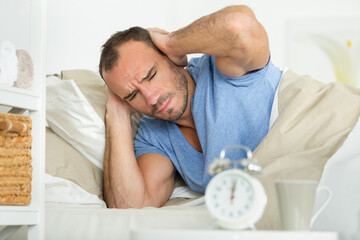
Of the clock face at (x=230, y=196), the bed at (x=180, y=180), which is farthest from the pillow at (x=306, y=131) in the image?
the clock face at (x=230, y=196)

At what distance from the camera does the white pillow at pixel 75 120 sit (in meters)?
2.02

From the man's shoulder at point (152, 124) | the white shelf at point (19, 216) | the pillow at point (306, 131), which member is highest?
the pillow at point (306, 131)

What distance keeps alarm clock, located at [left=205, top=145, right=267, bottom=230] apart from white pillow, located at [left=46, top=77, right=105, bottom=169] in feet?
3.82

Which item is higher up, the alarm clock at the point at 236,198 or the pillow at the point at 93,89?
the alarm clock at the point at 236,198

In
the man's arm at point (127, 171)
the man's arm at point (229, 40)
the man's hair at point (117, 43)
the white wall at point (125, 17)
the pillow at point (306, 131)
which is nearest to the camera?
the pillow at point (306, 131)

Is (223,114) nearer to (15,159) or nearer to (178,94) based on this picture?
(178,94)

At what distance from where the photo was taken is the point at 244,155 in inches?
75.8

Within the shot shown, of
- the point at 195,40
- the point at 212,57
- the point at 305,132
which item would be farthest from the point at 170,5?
the point at 305,132

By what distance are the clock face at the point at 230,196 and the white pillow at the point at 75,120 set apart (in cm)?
116

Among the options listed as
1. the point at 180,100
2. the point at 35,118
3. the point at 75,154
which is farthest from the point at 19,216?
the point at 180,100

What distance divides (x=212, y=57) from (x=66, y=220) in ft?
3.14

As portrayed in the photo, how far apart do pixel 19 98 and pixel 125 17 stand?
7.28ft

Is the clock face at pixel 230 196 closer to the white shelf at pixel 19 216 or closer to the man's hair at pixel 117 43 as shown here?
the white shelf at pixel 19 216

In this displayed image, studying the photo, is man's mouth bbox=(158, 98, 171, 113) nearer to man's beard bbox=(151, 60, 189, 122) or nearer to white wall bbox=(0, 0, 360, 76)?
man's beard bbox=(151, 60, 189, 122)
